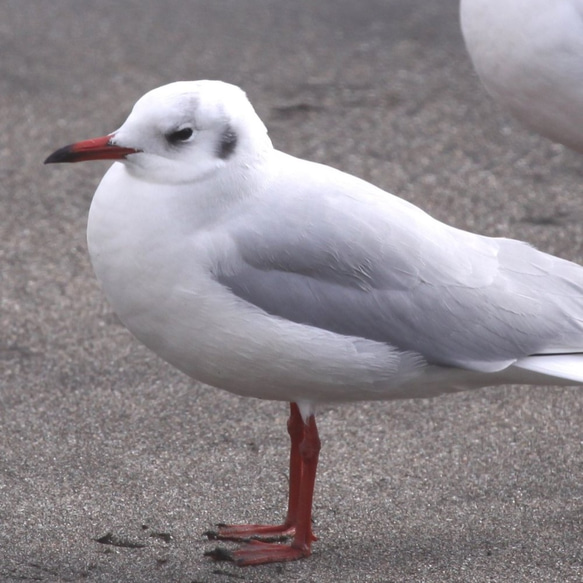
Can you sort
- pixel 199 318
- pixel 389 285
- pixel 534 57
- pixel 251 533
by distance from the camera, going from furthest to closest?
pixel 534 57
pixel 251 533
pixel 389 285
pixel 199 318

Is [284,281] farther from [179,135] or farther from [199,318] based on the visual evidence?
[179,135]

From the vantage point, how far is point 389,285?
2508 mm

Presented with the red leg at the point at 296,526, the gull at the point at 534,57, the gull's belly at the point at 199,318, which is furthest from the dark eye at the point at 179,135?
the gull at the point at 534,57

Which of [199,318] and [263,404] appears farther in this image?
[263,404]

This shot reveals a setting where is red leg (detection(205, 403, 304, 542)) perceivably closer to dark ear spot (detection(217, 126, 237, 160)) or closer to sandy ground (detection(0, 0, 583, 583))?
sandy ground (detection(0, 0, 583, 583))

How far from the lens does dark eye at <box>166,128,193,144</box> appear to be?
242 cm

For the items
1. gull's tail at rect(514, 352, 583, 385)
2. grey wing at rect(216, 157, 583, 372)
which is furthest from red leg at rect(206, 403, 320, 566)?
gull's tail at rect(514, 352, 583, 385)

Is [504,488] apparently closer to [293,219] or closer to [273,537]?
[273,537]

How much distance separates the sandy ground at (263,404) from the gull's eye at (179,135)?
0.86 meters

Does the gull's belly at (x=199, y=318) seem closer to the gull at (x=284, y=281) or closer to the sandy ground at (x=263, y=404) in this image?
the gull at (x=284, y=281)

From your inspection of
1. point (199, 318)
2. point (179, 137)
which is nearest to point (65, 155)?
point (179, 137)

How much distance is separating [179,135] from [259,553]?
90 cm

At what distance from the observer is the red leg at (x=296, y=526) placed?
2562 millimetres

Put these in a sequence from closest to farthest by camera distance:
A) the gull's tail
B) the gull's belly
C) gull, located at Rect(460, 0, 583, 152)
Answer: the gull's belly → the gull's tail → gull, located at Rect(460, 0, 583, 152)
